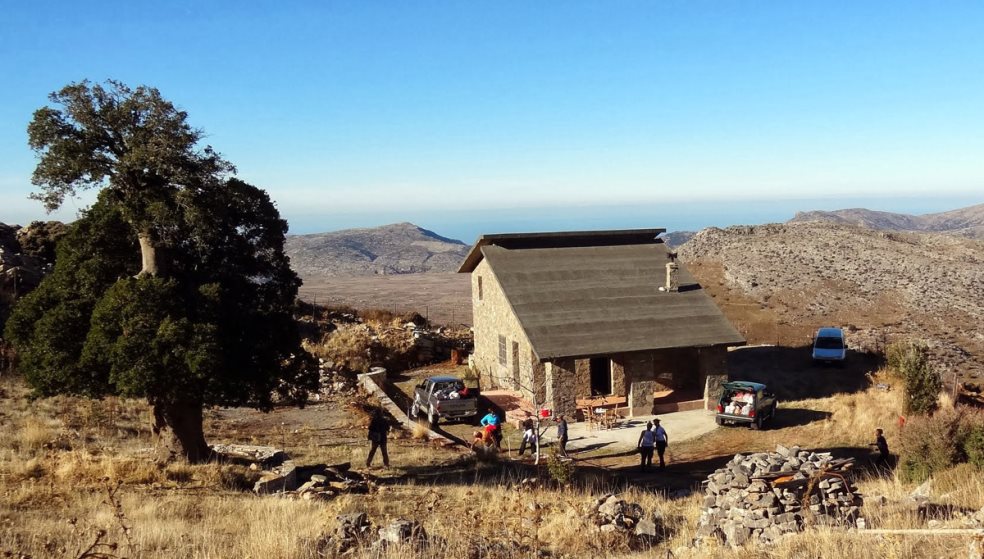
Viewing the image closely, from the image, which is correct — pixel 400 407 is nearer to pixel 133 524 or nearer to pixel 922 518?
pixel 133 524

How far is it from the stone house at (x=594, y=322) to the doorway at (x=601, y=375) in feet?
0.16

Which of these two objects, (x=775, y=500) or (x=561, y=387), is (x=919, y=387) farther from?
(x=775, y=500)

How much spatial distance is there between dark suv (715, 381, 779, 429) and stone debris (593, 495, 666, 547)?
12463mm

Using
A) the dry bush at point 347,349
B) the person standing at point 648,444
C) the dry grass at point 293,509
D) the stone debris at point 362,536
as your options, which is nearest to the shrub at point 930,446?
the dry grass at point 293,509

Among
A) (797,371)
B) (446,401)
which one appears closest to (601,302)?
(446,401)

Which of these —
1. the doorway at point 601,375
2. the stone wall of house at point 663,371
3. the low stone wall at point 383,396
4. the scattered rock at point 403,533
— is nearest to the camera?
the scattered rock at point 403,533

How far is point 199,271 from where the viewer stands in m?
16.3

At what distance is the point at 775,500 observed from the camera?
12.2 meters

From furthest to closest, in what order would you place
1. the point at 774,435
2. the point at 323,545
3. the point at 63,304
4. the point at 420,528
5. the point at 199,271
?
1. the point at 774,435
2. the point at 199,271
3. the point at 63,304
4. the point at 420,528
5. the point at 323,545

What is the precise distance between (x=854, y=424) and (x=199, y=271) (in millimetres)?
22464

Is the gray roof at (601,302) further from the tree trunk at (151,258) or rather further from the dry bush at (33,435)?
the dry bush at (33,435)

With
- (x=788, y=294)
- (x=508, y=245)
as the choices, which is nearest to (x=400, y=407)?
(x=508, y=245)

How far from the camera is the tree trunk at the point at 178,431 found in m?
16.4

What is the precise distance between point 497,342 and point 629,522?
1775cm
